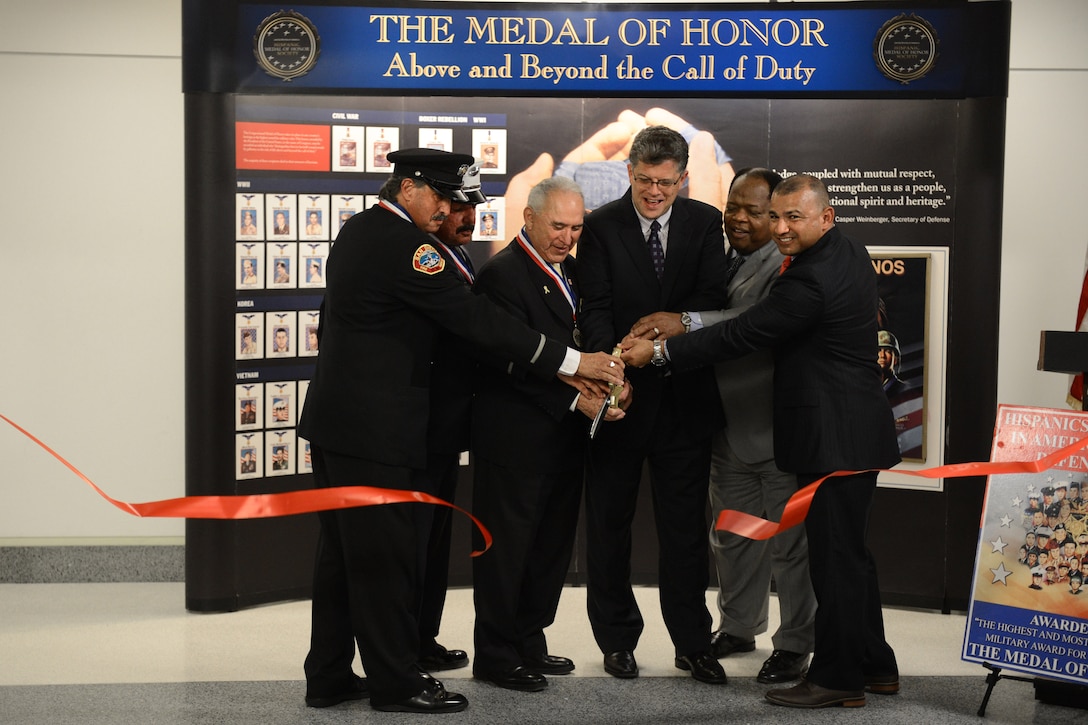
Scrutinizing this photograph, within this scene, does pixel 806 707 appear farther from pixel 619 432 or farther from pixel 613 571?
pixel 619 432

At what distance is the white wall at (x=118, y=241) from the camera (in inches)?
205

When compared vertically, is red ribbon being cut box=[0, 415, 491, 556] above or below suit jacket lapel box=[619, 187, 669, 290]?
below

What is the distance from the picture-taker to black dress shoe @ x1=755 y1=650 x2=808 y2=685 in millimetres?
3861

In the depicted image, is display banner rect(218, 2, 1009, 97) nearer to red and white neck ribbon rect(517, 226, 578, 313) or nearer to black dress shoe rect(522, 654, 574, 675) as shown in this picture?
red and white neck ribbon rect(517, 226, 578, 313)

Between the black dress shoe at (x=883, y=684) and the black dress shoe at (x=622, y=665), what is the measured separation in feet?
2.46

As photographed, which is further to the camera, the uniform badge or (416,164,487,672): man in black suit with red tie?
(416,164,487,672): man in black suit with red tie

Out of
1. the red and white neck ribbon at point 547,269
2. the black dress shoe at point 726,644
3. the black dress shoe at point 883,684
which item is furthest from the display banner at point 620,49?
the black dress shoe at point 883,684

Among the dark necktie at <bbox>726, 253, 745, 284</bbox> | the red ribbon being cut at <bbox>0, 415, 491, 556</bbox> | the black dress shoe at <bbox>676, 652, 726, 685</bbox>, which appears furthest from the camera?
the dark necktie at <bbox>726, 253, 745, 284</bbox>

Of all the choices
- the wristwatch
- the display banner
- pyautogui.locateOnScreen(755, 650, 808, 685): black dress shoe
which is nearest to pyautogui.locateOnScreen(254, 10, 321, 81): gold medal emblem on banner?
the display banner

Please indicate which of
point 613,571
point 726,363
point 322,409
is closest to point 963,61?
point 726,363

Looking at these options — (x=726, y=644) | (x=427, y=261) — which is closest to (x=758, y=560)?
(x=726, y=644)

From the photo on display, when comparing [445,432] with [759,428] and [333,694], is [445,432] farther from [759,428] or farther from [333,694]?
[759,428]

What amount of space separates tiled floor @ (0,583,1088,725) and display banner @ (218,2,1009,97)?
6.90ft

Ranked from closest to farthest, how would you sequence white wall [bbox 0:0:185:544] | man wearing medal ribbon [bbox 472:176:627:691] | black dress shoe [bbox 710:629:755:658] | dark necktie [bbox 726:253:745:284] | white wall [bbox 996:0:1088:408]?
1. man wearing medal ribbon [bbox 472:176:627:691]
2. dark necktie [bbox 726:253:745:284]
3. black dress shoe [bbox 710:629:755:658]
4. white wall [bbox 0:0:185:544]
5. white wall [bbox 996:0:1088:408]
